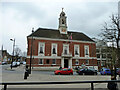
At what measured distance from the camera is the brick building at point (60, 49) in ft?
118

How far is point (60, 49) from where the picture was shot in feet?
127

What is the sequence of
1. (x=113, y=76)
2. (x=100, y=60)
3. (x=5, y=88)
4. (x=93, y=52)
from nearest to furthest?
(x=5, y=88)
(x=113, y=76)
(x=93, y=52)
(x=100, y=60)

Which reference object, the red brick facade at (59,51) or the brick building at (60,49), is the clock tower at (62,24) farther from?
the red brick facade at (59,51)

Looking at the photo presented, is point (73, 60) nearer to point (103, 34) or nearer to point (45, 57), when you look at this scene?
point (45, 57)

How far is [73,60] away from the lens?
39.2m

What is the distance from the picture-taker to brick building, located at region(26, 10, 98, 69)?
3594 cm

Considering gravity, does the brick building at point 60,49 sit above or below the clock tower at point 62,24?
below

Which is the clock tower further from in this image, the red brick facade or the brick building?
the red brick facade

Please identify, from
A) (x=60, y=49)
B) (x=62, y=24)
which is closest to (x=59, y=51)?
(x=60, y=49)

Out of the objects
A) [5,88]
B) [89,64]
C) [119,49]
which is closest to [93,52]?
[89,64]

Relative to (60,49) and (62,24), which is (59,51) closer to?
(60,49)

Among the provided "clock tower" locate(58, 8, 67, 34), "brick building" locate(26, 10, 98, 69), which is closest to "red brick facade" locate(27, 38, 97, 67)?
"brick building" locate(26, 10, 98, 69)

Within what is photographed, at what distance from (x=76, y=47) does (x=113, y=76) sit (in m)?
33.1

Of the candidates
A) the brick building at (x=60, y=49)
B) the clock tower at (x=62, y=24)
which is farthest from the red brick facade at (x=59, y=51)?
the clock tower at (x=62, y=24)
